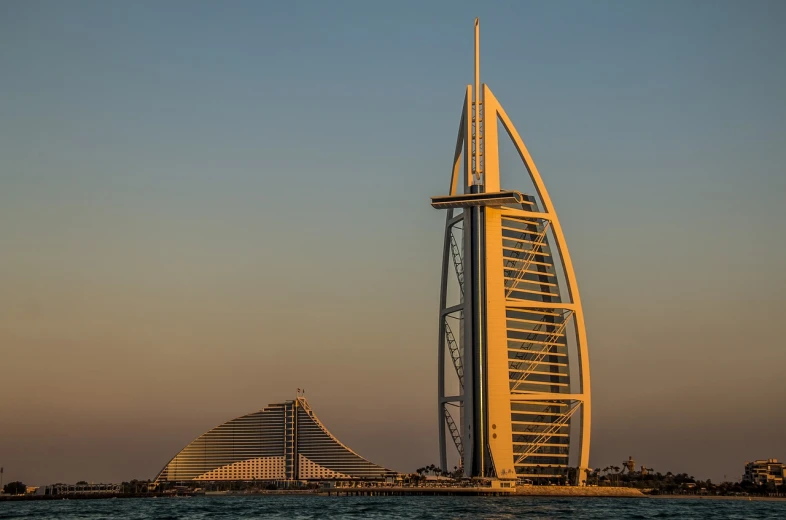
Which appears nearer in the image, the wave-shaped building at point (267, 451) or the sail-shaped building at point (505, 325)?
the sail-shaped building at point (505, 325)

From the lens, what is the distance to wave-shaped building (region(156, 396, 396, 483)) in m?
190

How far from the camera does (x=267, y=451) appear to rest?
194m

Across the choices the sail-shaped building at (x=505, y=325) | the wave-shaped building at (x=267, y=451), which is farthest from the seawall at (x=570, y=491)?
the wave-shaped building at (x=267, y=451)

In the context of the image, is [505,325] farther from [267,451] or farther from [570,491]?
[267,451]

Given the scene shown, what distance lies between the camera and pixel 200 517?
86.9m

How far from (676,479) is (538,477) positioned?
65287 millimetres

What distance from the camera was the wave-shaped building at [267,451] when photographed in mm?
189750

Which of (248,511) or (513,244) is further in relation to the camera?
(513,244)

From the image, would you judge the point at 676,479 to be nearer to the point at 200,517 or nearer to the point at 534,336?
the point at 534,336

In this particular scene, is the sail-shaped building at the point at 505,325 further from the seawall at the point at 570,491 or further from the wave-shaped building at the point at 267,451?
the wave-shaped building at the point at 267,451

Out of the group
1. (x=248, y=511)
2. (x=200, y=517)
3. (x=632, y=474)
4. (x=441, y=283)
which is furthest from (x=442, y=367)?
(x=632, y=474)

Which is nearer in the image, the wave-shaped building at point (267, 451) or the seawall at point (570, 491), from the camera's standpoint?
the seawall at point (570, 491)

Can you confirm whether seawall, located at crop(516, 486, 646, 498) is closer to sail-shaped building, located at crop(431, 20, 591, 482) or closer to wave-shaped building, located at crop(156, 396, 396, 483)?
sail-shaped building, located at crop(431, 20, 591, 482)

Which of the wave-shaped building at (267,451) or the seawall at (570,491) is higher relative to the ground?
the wave-shaped building at (267,451)
